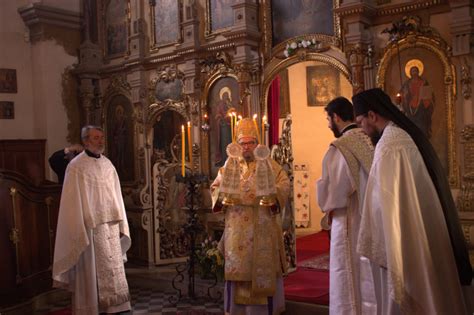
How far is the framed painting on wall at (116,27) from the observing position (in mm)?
10703

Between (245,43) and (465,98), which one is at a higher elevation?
(245,43)

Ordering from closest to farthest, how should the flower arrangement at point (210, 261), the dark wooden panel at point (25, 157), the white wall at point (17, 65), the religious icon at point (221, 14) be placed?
the flower arrangement at point (210, 261) < the religious icon at point (221, 14) < the dark wooden panel at point (25, 157) < the white wall at point (17, 65)

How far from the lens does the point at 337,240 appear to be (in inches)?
161

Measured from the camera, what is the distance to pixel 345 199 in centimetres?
397

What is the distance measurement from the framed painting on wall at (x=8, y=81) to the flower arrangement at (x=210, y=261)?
5.98 m

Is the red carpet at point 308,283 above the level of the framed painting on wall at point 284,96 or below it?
below

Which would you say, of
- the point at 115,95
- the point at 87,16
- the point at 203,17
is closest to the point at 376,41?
the point at 203,17

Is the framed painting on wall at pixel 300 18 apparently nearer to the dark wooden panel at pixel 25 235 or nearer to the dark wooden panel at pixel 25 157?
the dark wooden panel at pixel 25 235

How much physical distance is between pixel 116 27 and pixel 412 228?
9153mm

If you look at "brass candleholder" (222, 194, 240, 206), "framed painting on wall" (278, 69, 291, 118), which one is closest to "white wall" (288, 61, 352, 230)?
"framed painting on wall" (278, 69, 291, 118)

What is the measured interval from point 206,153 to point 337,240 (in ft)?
16.9

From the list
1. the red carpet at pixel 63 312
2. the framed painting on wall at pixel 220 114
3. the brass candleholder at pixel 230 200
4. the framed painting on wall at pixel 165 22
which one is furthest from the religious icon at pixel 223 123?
the brass candleholder at pixel 230 200

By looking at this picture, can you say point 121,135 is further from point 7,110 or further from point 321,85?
point 321,85

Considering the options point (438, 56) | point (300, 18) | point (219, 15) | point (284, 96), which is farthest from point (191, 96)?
point (438, 56)
